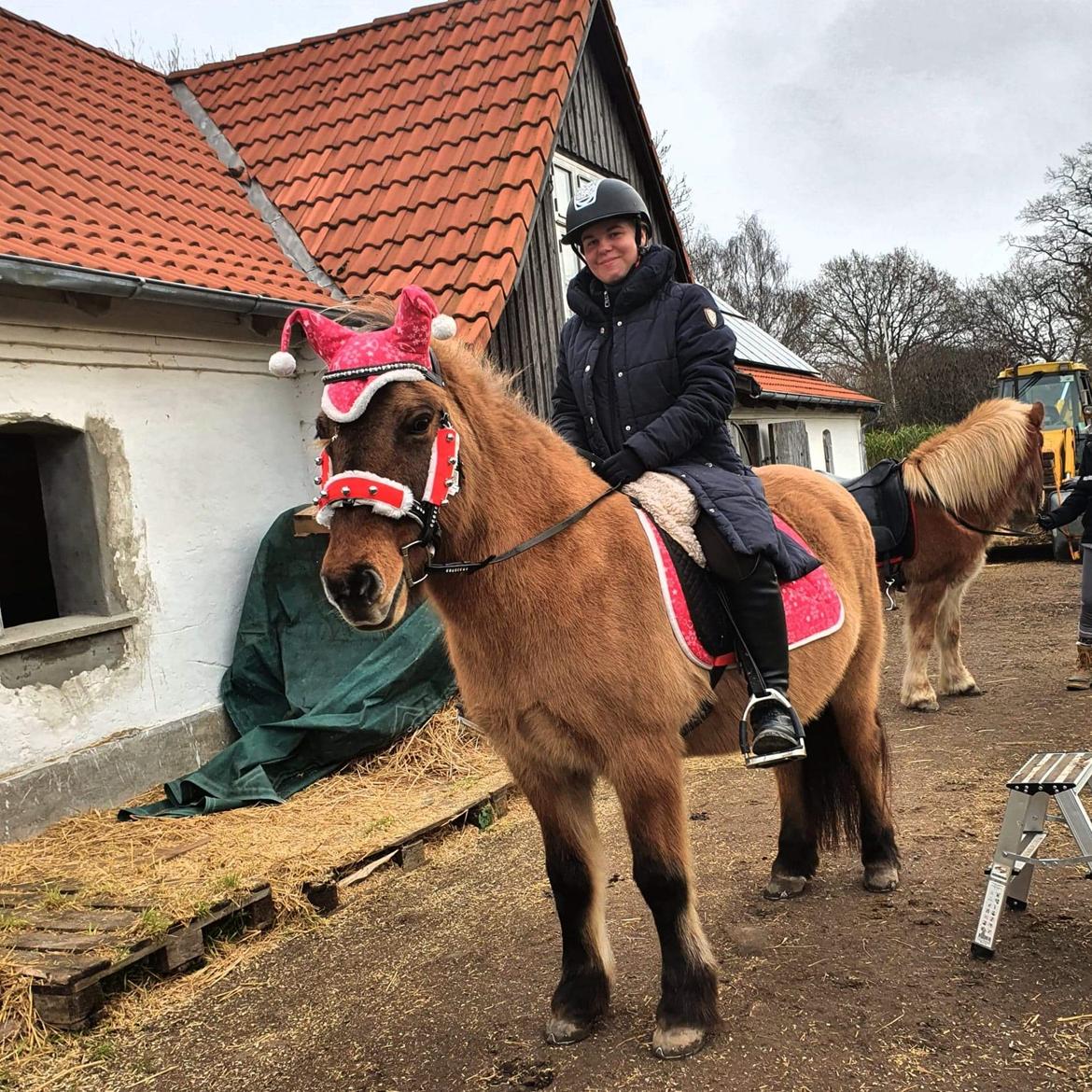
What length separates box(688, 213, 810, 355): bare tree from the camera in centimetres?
4659

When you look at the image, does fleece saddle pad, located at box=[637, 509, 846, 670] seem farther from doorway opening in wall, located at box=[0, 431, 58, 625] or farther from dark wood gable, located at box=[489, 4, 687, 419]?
doorway opening in wall, located at box=[0, 431, 58, 625]

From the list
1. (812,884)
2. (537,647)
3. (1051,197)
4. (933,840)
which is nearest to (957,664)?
(933,840)

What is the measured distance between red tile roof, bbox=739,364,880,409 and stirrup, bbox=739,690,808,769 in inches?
486

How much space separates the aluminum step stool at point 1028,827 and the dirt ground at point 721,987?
0.15 meters

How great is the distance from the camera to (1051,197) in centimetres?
3834

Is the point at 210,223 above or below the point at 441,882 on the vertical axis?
above

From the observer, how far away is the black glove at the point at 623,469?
9.65 feet

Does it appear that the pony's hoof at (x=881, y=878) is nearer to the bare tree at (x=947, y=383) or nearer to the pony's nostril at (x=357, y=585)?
the pony's nostril at (x=357, y=585)

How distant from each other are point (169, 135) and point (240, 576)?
504cm

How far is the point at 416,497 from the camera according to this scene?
2303 mm

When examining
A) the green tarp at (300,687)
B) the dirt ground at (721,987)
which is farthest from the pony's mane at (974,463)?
the green tarp at (300,687)

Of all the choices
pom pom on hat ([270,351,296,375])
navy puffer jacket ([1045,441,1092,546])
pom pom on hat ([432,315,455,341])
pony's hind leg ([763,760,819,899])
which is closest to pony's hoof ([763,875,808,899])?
pony's hind leg ([763,760,819,899])

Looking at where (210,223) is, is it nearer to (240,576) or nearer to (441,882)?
(240,576)

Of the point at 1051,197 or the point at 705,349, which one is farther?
the point at 1051,197
